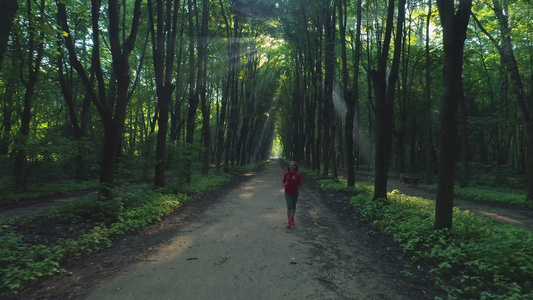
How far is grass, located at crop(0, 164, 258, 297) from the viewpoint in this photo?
438cm

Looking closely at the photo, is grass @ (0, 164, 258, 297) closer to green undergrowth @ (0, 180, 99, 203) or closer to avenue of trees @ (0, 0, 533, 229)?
avenue of trees @ (0, 0, 533, 229)

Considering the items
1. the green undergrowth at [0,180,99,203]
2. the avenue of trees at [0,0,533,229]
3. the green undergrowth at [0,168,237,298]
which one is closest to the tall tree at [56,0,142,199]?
the avenue of trees at [0,0,533,229]

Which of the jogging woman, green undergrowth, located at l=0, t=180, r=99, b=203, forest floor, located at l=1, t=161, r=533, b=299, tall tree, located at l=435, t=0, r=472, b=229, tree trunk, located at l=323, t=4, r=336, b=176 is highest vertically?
tree trunk, located at l=323, t=4, r=336, b=176

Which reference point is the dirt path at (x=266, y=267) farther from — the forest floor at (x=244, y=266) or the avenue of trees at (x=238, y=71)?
the avenue of trees at (x=238, y=71)

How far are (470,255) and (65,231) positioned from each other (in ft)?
25.0

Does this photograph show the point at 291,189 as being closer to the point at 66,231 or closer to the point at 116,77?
the point at 66,231

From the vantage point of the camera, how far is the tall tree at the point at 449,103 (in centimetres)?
616

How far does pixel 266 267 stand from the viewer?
4.79 metres

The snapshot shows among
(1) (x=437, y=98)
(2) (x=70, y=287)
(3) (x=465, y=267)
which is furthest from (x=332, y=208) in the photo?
(1) (x=437, y=98)

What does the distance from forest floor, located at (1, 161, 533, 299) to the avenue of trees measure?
7.05ft

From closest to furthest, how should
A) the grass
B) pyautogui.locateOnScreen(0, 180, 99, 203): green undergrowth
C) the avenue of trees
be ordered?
the grass
the avenue of trees
pyautogui.locateOnScreen(0, 180, 99, 203): green undergrowth

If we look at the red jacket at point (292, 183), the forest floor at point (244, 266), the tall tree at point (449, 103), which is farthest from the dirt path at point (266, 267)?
the tall tree at point (449, 103)

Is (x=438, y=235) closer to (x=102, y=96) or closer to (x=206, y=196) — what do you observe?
(x=206, y=196)

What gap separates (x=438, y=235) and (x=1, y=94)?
2801 centimetres
